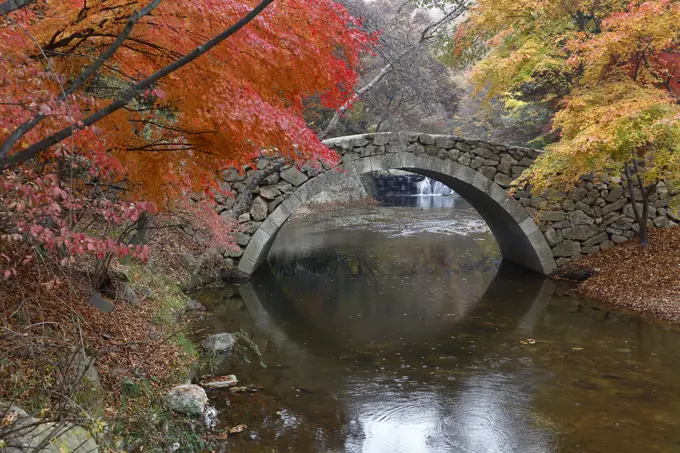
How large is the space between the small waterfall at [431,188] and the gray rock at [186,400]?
26.5m

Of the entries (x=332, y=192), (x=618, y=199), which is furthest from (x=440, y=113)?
(x=618, y=199)

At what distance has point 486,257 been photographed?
1488cm

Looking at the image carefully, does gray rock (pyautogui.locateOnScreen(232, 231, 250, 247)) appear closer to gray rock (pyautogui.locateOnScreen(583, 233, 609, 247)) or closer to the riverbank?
the riverbank

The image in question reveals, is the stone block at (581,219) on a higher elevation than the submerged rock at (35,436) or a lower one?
higher

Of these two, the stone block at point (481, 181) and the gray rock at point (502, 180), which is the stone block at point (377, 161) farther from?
the gray rock at point (502, 180)

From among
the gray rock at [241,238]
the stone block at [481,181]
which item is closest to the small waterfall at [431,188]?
the stone block at [481,181]

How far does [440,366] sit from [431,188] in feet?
80.4

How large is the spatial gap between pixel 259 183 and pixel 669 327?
7541mm

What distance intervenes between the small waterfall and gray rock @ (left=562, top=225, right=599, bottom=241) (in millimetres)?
18778

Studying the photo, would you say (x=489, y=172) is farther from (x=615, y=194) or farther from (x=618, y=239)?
(x=618, y=239)

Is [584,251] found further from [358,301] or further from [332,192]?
[332,192]

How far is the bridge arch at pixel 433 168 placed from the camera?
11.4m

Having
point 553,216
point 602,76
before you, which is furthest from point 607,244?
point 602,76

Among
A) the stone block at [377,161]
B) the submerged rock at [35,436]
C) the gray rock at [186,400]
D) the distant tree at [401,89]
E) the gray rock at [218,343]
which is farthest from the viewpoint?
the distant tree at [401,89]
